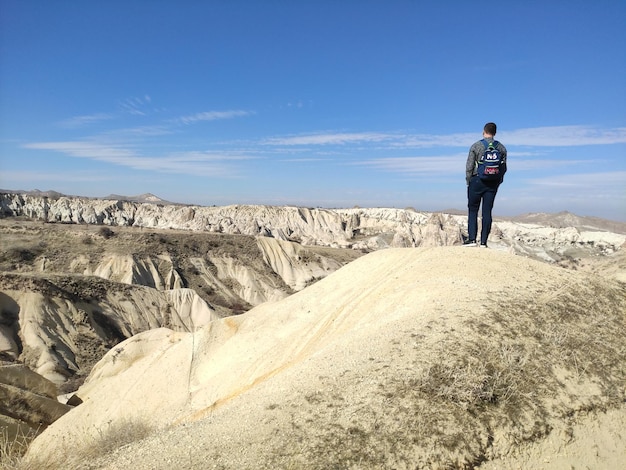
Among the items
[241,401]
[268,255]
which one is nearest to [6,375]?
[241,401]

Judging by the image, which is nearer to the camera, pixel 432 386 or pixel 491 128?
pixel 432 386

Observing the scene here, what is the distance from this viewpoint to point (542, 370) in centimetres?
486

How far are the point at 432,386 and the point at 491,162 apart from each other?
488cm

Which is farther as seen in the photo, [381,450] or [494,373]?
[494,373]

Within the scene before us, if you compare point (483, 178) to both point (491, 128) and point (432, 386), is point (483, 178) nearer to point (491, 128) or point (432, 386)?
point (491, 128)

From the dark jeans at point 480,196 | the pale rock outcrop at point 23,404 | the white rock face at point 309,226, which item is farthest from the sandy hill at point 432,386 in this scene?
the white rock face at point 309,226

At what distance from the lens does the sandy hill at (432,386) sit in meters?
3.64

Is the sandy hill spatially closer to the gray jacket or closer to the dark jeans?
the dark jeans

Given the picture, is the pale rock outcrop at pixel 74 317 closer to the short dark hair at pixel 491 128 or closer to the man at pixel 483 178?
the man at pixel 483 178

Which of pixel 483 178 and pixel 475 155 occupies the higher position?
pixel 475 155

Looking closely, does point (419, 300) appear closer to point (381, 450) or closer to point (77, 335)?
point (381, 450)

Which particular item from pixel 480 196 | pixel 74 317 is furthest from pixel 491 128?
pixel 74 317

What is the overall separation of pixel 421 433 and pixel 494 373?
4.32 ft

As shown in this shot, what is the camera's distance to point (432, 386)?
4203mm
